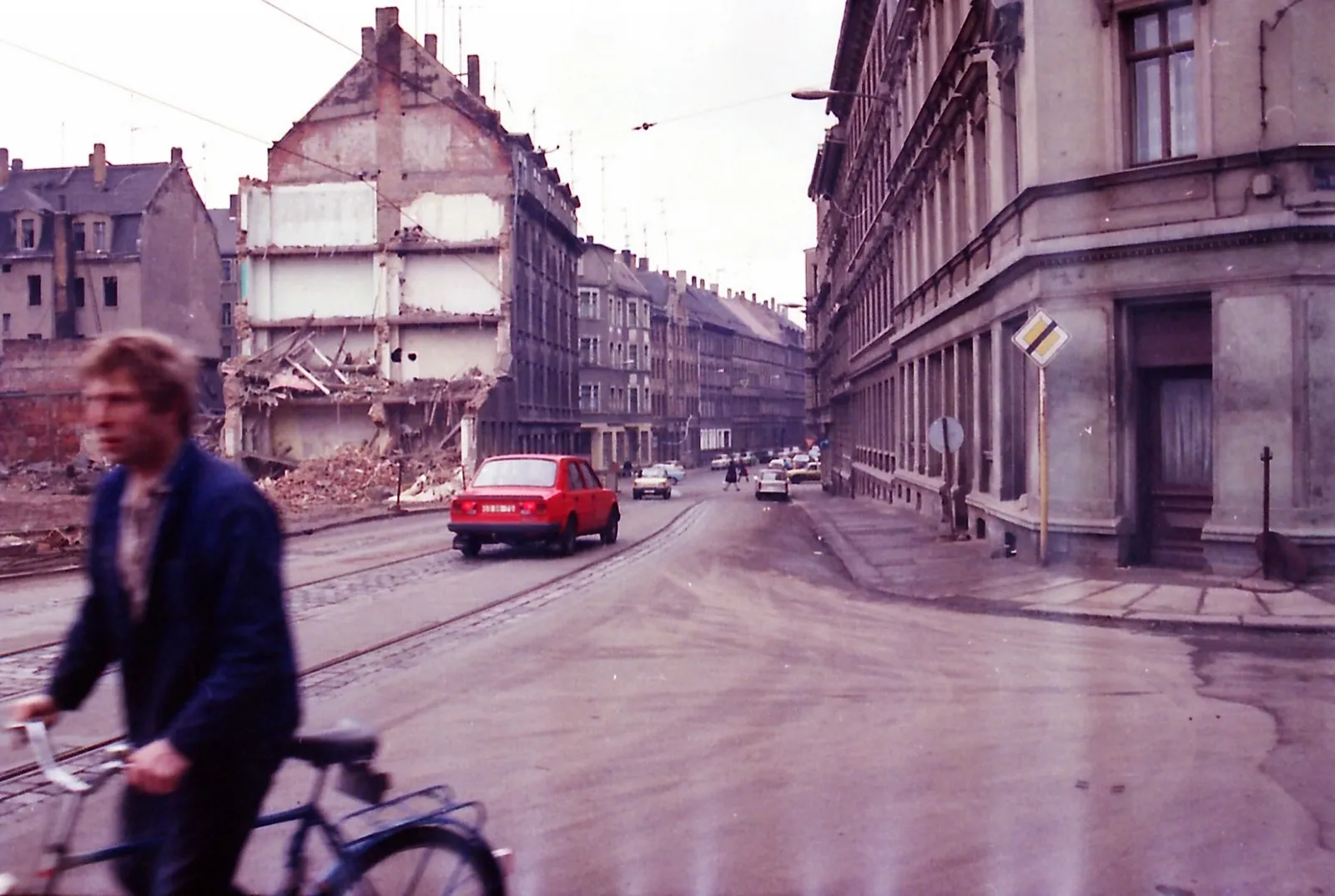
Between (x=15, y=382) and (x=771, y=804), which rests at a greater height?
(x=15, y=382)

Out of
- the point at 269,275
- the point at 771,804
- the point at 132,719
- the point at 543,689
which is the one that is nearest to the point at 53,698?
the point at 132,719

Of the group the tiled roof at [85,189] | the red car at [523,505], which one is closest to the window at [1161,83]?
the red car at [523,505]

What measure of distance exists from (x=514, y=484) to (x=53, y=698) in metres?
16.3

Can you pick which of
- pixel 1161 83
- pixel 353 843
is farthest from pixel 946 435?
pixel 353 843

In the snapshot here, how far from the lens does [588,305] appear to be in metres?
89.0

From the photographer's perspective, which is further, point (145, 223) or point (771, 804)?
point (145, 223)

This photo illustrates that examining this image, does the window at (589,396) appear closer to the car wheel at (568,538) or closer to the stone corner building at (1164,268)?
the car wheel at (568,538)

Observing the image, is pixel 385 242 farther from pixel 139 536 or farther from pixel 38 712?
pixel 139 536

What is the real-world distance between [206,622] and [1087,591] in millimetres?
12091

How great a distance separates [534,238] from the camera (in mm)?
59188

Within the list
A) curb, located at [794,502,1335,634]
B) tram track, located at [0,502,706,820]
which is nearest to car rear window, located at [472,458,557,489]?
tram track, located at [0,502,706,820]

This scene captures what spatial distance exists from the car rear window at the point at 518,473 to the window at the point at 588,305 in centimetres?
6910

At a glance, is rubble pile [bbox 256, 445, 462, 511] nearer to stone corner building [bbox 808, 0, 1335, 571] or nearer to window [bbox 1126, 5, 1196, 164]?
stone corner building [bbox 808, 0, 1335, 571]

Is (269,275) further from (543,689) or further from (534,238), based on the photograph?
(543,689)
